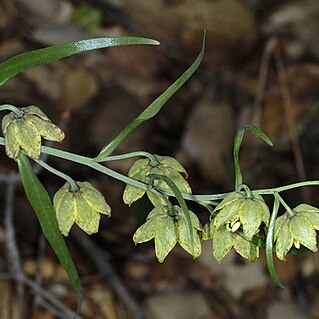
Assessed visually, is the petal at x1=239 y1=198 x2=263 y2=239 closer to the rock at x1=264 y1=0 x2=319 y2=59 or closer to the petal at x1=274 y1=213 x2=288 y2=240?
the petal at x1=274 y1=213 x2=288 y2=240

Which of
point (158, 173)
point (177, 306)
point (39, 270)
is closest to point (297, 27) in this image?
point (177, 306)

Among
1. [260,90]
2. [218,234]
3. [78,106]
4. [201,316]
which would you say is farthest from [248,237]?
[260,90]

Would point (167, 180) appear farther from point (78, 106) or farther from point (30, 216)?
point (78, 106)

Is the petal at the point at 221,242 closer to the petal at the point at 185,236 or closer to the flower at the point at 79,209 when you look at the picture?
the petal at the point at 185,236

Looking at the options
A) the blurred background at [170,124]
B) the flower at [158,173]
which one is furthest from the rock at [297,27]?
the flower at [158,173]

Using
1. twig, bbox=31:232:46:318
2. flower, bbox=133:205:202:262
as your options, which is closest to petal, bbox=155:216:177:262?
flower, bbox=133:205:202:262

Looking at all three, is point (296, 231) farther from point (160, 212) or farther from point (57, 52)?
point (57, 52)
